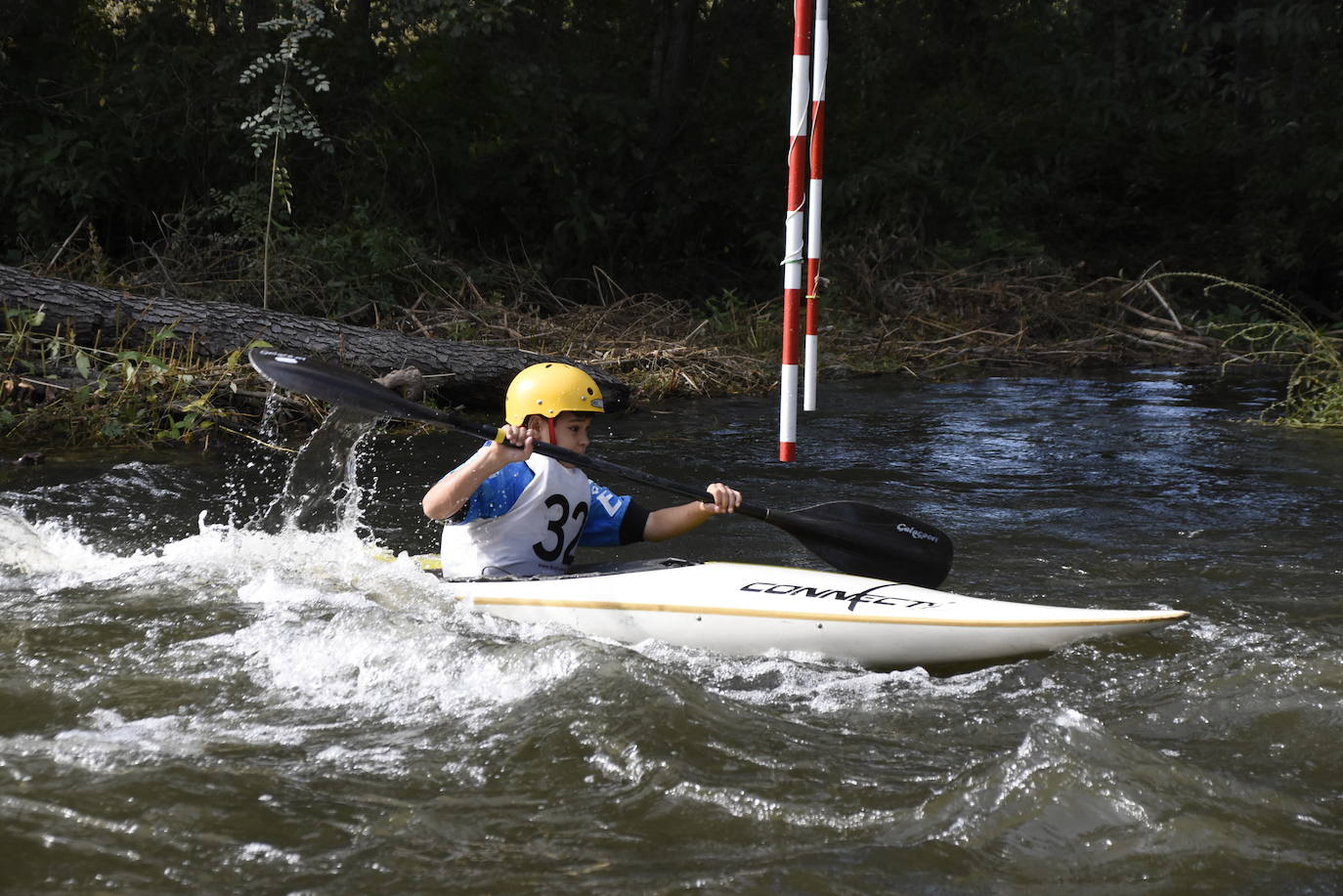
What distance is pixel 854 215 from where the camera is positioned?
45.8 feet

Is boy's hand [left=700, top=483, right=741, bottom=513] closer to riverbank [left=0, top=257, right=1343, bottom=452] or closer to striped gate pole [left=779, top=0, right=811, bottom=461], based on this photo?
striped gate pole [left=779, top=0, right=811, bottom=461]

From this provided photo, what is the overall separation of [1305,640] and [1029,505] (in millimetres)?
2075

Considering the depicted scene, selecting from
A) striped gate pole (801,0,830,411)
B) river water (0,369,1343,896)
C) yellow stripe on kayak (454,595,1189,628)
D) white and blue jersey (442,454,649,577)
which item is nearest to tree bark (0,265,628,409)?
river water (0,369,1343,896)

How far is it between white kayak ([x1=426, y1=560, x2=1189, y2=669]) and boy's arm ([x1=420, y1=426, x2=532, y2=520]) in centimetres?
30

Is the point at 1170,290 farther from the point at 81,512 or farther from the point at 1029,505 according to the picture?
the point at 81,512

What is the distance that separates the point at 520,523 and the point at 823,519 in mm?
998

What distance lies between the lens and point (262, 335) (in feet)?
24.9

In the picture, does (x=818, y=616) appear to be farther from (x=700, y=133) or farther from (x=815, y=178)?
(x=700, y=133)

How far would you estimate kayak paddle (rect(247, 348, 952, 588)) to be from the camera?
4.07 meters

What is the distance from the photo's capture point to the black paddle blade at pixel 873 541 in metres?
4.07

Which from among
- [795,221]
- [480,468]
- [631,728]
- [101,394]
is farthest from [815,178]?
[101,394]

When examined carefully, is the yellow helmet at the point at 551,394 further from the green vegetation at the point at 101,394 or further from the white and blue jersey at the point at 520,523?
the green vegetation at the point at 101,394

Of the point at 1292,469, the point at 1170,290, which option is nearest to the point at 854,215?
the point at 1170,290

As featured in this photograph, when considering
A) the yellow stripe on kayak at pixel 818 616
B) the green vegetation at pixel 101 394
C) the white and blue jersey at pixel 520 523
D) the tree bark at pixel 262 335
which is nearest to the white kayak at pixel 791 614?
the yellow stripe on kayak at pixel 818 616
